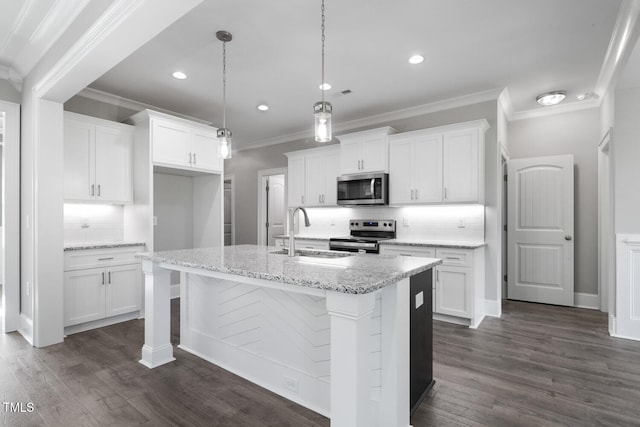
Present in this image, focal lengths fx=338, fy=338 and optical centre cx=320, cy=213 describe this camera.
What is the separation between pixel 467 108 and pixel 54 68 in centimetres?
425

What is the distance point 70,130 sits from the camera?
3551 millimetres

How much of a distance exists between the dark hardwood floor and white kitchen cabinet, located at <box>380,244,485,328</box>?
1.15ft

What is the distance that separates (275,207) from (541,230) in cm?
436

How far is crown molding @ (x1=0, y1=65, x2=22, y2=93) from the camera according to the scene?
331 centimetres

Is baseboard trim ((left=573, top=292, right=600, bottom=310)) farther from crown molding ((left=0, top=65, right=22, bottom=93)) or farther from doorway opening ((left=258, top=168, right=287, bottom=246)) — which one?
crown molding ((left=0, top=65, right=22, bottom=93))

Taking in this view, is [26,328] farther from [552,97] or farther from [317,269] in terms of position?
[552,97]

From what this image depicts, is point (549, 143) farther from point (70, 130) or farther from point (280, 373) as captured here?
point (70, 130)

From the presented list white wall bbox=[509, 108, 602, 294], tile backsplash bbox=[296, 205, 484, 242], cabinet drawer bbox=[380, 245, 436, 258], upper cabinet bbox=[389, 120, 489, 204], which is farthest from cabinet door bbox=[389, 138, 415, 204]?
white wall bbox=[509, 108, 602, 294]

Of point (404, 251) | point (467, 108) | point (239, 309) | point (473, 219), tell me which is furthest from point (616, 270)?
point (239, 309)

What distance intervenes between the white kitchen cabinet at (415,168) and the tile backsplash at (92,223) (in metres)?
3.48

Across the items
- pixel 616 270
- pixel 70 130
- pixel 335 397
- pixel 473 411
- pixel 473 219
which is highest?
pixel 70 130

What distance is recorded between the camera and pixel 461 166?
3975 mm

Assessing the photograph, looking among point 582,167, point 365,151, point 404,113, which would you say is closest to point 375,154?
point 365,151

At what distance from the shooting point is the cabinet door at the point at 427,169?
4137 millimetres
